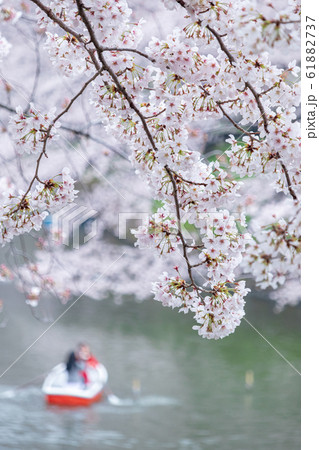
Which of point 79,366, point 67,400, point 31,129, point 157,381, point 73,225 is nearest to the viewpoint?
point 31,129

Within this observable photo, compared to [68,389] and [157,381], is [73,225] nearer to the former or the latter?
[68,389]

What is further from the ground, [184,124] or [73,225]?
[73,225]

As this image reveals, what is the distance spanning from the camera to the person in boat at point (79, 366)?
376 cm

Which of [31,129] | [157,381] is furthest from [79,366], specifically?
[31,129]

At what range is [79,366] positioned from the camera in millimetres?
3812

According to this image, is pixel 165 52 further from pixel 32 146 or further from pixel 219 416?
pixel 219 416

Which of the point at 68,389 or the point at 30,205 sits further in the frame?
the point at 68,389

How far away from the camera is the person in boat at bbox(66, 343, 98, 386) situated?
3.76 meters

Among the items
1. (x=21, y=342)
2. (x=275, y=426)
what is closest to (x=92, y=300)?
(x=21, y=342)

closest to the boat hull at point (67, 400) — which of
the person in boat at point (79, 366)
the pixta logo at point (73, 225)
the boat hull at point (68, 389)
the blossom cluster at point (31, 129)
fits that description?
the boat hull at point (68, 389)

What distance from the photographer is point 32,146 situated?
113 centimetres

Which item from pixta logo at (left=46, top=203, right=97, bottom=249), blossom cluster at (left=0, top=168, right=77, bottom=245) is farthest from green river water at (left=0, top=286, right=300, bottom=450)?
blossom cluster at (left=0, top=168, right=77, bottom=245)
